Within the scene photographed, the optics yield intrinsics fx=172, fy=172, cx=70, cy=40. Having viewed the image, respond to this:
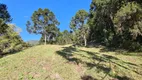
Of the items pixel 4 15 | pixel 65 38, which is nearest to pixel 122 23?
pixel 4 15

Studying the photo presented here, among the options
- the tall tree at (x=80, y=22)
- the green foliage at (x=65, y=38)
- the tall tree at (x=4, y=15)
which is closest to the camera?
the tall tree at (x=4, y=15)

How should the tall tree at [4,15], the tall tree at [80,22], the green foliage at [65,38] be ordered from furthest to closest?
the green foliage at [65,38] → the tall tree at [80,22] → the tall tree at [4,15]

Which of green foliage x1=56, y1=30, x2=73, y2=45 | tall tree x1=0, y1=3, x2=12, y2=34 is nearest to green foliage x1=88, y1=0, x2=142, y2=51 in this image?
tall tree x1=0, y1=3, x2=12, y2=34

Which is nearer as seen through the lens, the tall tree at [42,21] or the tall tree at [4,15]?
the tall tree at [4,15]

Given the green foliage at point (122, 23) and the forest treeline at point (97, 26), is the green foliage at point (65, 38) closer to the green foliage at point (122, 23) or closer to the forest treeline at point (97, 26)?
the forest treeline at point (97, 26)

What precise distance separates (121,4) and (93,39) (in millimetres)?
24650

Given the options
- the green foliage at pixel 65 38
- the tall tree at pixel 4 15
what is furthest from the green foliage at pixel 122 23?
the green foliage at pixel 65 38

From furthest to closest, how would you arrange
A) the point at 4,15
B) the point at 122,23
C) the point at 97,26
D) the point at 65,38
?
the point at 65,38 < the point at 97,26 < the point at 122,23 < the point at 4,15

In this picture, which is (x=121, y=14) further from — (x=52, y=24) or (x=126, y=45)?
(x=52, y=24)

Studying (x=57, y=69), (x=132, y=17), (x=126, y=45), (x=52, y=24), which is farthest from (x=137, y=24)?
(x=52, y=24)

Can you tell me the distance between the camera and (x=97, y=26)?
38.1 m

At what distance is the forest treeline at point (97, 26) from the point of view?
18.7 metres

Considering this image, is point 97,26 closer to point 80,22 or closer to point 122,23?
point 80,22

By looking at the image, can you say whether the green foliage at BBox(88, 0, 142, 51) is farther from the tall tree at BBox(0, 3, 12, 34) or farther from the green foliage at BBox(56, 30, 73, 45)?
the green foliage at BBox(56, 30, 73, 45)
